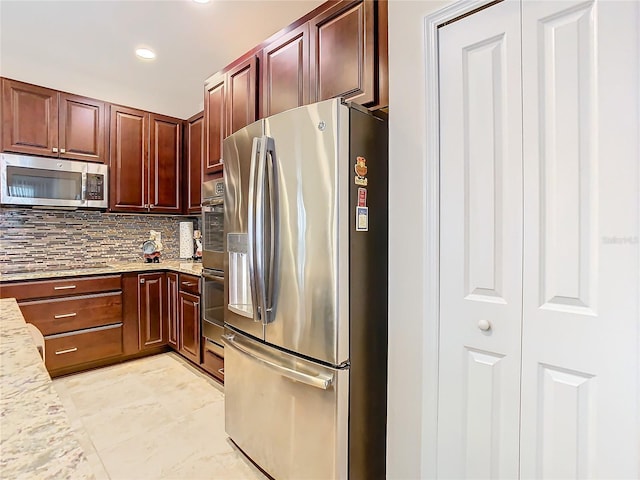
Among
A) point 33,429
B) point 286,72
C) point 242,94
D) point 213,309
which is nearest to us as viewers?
point 33,429

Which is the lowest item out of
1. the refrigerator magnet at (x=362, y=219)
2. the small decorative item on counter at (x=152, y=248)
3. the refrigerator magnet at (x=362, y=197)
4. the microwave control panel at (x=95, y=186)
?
the small decorative item on counter at (x=152, y=248)

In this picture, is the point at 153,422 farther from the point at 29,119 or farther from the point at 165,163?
the point at 29,119

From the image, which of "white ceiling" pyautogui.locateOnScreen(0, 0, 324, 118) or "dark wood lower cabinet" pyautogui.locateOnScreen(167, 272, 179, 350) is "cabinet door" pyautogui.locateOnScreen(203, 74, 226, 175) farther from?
"dark wood lower cabinet" pyautogui.locateOnScreen(167, 272, 179, 350)

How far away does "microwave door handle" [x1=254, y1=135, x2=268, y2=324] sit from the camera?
58.9 inches

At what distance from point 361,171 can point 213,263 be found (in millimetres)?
1430

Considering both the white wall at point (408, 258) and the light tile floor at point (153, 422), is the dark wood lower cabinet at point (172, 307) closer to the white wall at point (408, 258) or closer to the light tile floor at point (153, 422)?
the light tile floor at point (153, 422)

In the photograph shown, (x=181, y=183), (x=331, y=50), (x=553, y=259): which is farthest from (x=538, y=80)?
(x=181, y=183)

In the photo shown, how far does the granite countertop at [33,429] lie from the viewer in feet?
1.48

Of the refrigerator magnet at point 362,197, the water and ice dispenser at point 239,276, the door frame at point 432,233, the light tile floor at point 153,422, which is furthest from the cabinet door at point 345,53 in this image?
the light tile floor at point 153,422

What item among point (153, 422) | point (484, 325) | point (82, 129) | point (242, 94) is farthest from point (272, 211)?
point (82, 129)

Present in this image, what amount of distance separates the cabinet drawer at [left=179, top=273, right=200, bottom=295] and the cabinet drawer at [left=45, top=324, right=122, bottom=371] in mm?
675

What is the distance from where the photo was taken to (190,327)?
9.91 feet

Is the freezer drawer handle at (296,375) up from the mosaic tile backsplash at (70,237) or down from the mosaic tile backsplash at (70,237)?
down

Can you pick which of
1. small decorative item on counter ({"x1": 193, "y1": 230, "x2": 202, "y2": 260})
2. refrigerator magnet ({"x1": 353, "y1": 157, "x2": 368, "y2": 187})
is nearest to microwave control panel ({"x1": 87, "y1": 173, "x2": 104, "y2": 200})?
small decorative item on counter ({"x1": 193, "y1": 230, "x2": 202, "y2": 260})
